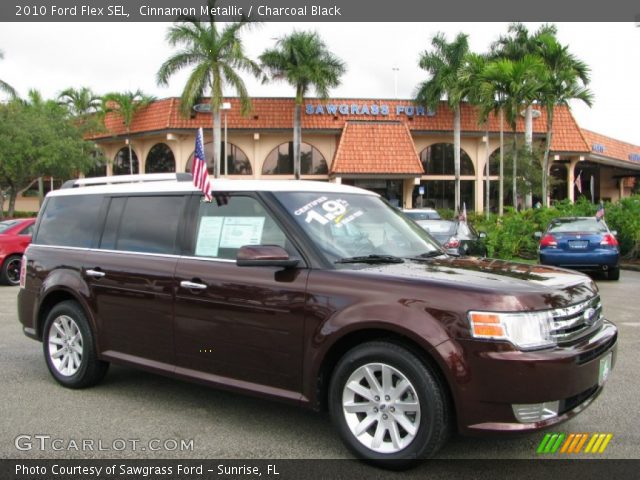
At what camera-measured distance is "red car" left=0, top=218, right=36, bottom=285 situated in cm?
1346

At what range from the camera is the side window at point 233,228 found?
14.2ft

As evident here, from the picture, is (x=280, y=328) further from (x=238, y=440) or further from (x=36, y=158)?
(x=36, y=158)

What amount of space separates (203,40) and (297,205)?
26496mm

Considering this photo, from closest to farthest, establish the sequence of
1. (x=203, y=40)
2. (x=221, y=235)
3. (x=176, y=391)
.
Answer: (x=221, y=235) → (x=176, y=391) → (x=203, y=40)

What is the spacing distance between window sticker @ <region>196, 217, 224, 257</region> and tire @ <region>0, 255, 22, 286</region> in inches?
426

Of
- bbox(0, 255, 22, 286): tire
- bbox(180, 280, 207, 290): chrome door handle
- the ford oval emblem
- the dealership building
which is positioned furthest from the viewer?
the dealership building

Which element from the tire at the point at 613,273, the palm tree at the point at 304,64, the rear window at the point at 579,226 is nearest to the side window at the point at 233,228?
the rear window at the point at 579,226

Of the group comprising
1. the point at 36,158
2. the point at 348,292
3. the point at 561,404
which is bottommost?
the point at 561,404

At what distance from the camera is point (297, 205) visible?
437 cm

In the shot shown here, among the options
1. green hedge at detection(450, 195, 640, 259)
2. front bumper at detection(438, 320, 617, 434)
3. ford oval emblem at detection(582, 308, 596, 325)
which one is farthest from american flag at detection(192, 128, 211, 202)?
green hedge at detection(450, 195, 640, 259)

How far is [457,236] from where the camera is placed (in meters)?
14.0

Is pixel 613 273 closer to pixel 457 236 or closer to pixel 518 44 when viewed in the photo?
pixel 457 236

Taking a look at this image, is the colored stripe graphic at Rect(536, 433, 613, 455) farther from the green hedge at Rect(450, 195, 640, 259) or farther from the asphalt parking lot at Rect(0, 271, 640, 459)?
the green hedge at Rect(450, 195, 640, 259)

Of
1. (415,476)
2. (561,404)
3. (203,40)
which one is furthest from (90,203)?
(203,40)
